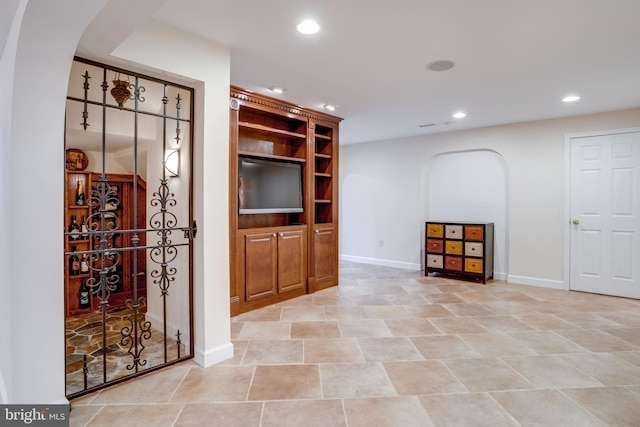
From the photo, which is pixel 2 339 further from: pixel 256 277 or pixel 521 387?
pixel 521 387

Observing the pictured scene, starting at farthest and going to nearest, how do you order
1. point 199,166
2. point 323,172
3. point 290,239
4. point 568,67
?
point 323,172, point 290,239, point 568,67, point 199,166

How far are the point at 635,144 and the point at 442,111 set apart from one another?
94.5 inches

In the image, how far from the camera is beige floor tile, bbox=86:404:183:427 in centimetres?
175

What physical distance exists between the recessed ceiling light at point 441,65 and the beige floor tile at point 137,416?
3.12 m

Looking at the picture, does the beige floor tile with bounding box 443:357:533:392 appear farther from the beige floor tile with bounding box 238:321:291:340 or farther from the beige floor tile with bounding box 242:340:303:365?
the beige floor tile with bounding box 238:321:291:340

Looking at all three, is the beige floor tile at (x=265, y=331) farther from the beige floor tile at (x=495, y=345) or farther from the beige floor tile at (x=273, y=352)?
the beige floor tile at (x=495, y=345)

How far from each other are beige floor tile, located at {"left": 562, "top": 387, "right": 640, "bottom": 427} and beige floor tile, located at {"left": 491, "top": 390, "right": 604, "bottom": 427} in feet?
0.21

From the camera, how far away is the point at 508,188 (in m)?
5.03

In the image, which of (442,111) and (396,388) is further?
(442,111)

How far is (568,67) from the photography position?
2.87 m

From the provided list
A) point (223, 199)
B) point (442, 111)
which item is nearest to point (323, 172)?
point (442, 111)

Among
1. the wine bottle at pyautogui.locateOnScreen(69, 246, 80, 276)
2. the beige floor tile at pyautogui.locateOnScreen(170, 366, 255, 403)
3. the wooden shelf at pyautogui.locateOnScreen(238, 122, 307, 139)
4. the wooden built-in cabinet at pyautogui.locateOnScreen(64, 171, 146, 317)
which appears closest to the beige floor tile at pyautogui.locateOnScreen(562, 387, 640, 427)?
the beige floor tile at pyautogui.locateOnScreen(170, 366, 255, 403)

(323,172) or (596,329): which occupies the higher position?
(323,172)

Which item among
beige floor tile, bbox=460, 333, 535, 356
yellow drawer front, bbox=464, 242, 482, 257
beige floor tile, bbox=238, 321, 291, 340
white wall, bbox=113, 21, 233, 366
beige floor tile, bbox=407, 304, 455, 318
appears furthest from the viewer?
→ yellow drawer front, bbox=464, 242, 482, 257
